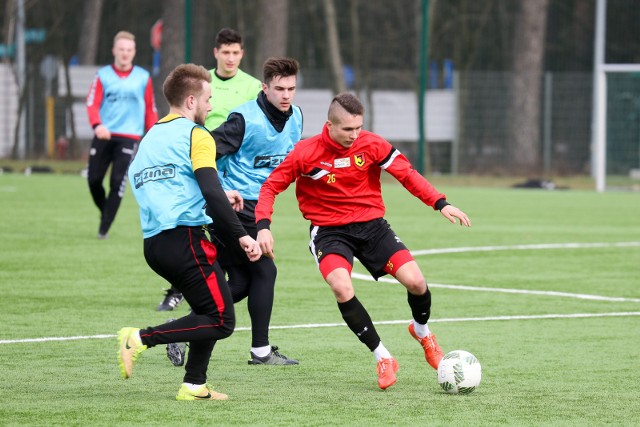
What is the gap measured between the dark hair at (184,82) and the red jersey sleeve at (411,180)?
53.4 inches

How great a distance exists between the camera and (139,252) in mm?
13055

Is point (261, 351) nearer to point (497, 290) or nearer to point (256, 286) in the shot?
point (256, 286)

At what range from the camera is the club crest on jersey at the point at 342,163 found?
7113 mm

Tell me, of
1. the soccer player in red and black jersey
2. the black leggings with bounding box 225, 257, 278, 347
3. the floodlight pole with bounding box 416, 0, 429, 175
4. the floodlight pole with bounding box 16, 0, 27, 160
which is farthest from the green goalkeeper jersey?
the floodlight pole with bounding box 16, 0, 27, 160

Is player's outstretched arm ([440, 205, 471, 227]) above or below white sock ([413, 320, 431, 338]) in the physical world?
above

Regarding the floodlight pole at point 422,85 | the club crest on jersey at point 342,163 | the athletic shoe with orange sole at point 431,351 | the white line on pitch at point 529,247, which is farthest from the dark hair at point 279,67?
the floodlight pole at point 422,85

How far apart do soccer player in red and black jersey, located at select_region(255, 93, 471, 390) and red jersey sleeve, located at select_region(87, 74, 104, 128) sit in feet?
23.0

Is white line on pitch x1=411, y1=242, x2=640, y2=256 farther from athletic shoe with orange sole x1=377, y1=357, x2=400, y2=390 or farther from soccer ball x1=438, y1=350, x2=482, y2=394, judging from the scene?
soccer ball x1=438, y1=350, x2=482, y2=394

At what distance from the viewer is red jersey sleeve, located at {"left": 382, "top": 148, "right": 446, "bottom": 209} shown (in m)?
7.07

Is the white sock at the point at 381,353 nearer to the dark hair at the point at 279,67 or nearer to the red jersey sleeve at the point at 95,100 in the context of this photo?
the dark hair at the point at 279,67

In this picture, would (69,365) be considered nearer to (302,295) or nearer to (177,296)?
(177,296)

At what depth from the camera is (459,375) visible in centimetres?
643

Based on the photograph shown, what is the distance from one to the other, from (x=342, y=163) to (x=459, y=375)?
1435 mm

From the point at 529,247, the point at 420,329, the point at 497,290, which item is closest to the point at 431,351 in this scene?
the point at 420,329
